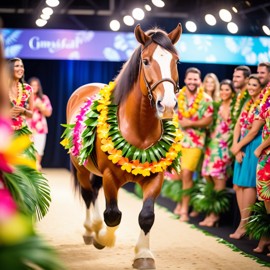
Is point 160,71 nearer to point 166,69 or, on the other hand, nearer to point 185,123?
point 166,69

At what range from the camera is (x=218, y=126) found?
257 inches

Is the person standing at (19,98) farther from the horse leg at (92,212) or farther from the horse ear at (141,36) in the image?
the horse ear at (141,36)

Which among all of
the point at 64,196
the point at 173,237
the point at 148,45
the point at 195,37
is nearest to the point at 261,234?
the point at 173,237

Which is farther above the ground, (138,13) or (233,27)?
(138,13)

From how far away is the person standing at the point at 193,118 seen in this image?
21.7ft

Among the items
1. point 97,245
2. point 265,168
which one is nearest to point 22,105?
point 97,245

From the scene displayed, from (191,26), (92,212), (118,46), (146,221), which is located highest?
(191,26)

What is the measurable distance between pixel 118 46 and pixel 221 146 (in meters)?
3.83

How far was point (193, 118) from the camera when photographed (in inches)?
262

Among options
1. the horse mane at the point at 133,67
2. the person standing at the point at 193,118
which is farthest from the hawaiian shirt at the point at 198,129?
the horse mane at the point at 133,67

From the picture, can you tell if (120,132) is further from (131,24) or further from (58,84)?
(58,84)

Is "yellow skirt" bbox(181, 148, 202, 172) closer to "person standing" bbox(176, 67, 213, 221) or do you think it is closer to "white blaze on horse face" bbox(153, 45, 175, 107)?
"person standing" bbox(176, 67, 213, 221)

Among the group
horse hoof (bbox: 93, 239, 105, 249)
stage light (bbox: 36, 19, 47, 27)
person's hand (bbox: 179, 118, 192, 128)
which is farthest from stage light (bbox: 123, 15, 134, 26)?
horse hoof (bbox: 93, 239, 105, 249)

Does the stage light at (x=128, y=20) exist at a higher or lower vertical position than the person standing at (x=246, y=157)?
Answer: higher
